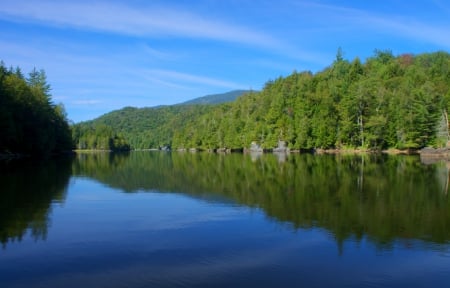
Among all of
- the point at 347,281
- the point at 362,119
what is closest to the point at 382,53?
the point at 362,119

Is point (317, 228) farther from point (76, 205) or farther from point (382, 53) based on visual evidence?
point (382, 53)

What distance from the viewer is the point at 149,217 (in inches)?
766

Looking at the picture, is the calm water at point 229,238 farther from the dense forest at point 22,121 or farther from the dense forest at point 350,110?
the dense forest at point 350,110

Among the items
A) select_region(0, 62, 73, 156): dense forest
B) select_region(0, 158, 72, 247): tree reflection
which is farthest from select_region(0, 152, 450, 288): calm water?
select_region(0, 62, 73, 156): dense forest

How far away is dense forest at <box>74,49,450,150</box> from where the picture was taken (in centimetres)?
8962

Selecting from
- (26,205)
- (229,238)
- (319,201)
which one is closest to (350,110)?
(319,201)

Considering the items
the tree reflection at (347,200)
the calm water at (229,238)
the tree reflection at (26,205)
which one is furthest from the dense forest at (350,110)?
the tree reflection at (26,205)

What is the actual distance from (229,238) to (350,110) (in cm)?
9299

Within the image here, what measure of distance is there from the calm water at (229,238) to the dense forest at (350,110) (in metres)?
68.6

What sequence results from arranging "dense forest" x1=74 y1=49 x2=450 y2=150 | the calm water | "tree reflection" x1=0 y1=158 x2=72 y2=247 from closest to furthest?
the calm water → "tree reflection" x1=0 y1=158 x2=72 y2=247 → "dense forest" x1=74 y1=49 x2=450 y2=150

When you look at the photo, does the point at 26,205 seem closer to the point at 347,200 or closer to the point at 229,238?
the point at 229,238

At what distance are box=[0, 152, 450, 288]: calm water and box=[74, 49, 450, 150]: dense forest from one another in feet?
225

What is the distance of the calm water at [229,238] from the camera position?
10945mm

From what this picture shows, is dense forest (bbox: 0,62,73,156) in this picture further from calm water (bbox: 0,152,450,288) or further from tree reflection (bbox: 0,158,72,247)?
calm water (bbox: 0,152,450,288)
